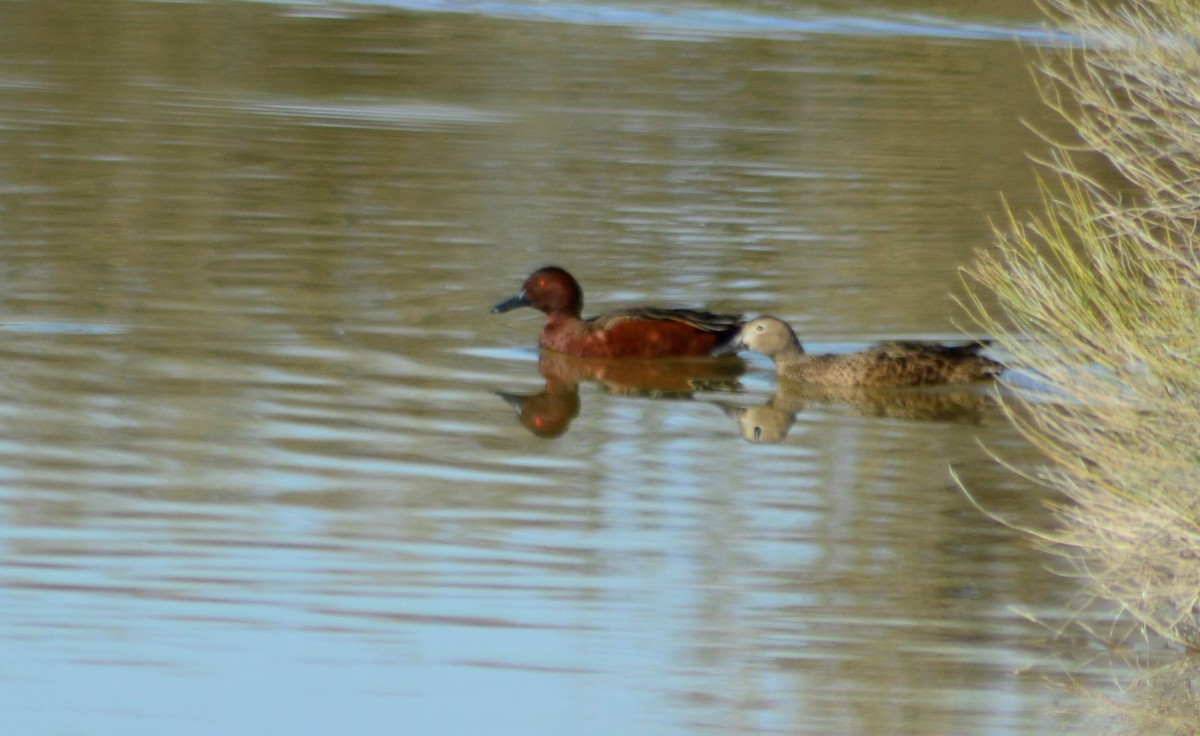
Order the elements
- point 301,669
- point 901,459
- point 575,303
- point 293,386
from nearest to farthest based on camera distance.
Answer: point 301,669 → point 901,459 → point 293,386 → point 575,303

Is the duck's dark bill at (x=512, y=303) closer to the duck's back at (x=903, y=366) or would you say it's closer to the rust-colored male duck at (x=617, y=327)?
the rust-colored male duck at (x=617, y=327)

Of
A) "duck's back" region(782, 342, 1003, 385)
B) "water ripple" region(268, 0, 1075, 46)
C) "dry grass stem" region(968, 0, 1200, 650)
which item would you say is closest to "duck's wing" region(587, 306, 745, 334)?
"duck's back" region(782, 342, 1003, 385)

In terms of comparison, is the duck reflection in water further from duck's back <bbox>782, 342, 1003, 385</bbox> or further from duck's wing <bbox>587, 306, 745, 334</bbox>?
duck's back <bbox>782, 342, 1003, 385</bbox>

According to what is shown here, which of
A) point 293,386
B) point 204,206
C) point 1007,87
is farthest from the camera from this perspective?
point 1007,87

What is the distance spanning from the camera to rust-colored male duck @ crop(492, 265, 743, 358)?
1262 cm

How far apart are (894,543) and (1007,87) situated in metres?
21.1

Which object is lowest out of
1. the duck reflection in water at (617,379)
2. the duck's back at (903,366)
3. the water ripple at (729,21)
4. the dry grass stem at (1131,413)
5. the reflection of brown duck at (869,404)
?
the water ripple at (729,21)

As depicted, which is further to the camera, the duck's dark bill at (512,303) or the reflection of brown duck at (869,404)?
the duck's dark bill at (512,303)

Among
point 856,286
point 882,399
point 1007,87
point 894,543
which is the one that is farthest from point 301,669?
point 1007,87

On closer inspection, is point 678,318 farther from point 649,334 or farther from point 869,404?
point 869,404

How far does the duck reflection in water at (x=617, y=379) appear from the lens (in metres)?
11.6

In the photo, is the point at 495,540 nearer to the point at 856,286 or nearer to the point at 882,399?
the point at 882,399

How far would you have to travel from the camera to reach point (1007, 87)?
95.9 feet

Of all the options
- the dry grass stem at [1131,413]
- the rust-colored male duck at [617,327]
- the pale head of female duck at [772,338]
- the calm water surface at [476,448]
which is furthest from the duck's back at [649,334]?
the dry grass stem at [1131,413]
